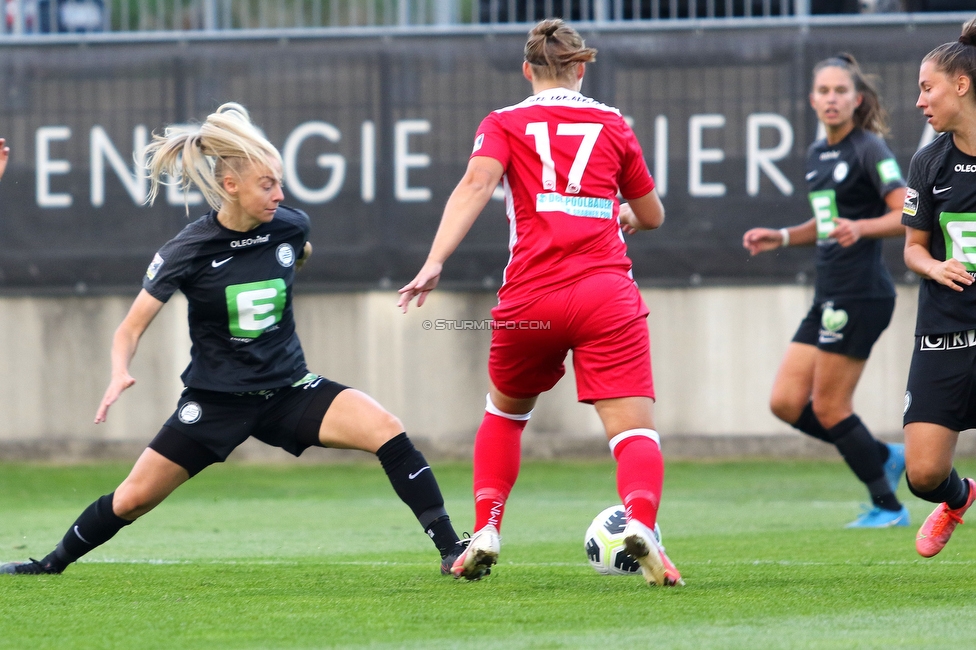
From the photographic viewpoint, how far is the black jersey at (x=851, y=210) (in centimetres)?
764

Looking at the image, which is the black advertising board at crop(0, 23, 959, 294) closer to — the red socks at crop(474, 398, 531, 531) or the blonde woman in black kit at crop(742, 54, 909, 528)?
the blonde woman in black kit at crop(742, 54, 909, 528)

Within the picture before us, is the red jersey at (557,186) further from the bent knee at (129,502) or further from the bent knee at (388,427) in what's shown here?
the bent knee at (129,502)

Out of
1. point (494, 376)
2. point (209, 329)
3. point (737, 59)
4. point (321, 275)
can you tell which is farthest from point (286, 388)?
point (737, 59)

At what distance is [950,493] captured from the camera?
5305 mm

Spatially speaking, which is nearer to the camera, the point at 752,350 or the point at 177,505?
the point at 177,505

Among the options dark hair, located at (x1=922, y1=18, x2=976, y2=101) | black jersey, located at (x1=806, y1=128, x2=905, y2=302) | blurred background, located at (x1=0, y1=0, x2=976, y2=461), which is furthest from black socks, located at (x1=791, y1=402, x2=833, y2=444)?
blurred background, located at (x1=0, y1=0, x2=976, y2=461)

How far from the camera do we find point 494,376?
504 cm

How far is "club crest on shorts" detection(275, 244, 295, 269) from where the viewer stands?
5.40 meters

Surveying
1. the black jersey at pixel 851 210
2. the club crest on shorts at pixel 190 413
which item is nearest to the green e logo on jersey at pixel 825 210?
the black jersey at pixel 851 210

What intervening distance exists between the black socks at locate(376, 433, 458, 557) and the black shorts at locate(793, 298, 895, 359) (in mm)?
3211

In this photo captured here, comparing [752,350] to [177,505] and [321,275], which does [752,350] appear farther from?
[177,505]

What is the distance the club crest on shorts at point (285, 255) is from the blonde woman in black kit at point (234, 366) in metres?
0.04

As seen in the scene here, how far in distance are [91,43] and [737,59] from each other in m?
5.41

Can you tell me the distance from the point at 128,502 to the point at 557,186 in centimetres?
201
